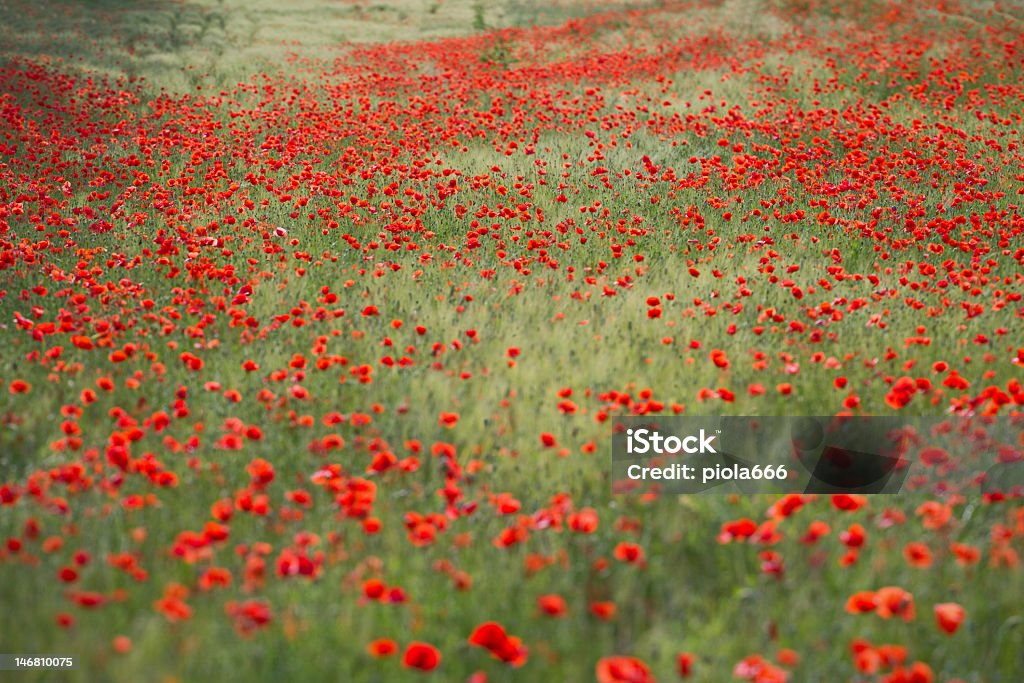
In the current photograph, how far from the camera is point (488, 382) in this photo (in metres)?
4.17

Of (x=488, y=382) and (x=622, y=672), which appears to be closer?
(x=622, y=672)

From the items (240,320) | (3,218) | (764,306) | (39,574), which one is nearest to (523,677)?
(39,574)

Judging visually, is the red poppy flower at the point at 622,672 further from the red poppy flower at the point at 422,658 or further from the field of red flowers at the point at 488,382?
the red poppy flower at the point at 422,658

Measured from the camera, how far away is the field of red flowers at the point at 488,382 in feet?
8.20

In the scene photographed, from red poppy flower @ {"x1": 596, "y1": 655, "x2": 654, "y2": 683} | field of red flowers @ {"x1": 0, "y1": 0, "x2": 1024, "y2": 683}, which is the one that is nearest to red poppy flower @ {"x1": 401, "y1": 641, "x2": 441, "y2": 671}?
field of red flowers @ {"x1": 0, "y1": 0, "x2": 1024, "y2": 683}

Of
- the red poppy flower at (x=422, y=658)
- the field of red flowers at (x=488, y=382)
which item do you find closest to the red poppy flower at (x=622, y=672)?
the field of red flowers at (x=488, y=382)

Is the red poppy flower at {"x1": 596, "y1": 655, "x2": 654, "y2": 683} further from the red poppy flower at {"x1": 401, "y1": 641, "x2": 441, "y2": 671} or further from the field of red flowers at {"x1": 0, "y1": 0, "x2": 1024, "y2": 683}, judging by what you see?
the red poppy flower at {"x1": 401, "y1": 641, "x2": 441, "y2": 671}

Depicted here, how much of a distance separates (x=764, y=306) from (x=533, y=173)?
3837mm

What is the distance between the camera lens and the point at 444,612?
2.60 metres

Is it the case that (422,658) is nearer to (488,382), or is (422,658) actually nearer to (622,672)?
(622,672)

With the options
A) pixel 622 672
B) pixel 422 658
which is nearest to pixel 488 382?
pixel 422 658

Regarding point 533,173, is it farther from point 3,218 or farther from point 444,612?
point 444,612

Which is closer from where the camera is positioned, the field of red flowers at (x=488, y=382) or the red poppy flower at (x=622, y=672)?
the red poppy flower at (x=622, y=672)

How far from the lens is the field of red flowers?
8.20ft
